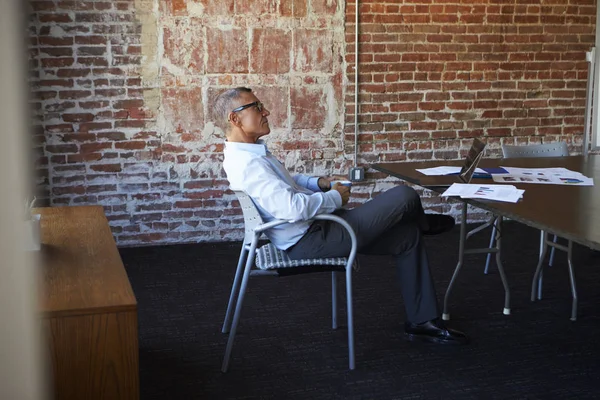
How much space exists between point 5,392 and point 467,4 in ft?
18.4

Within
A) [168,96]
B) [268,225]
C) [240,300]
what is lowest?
[240,300]

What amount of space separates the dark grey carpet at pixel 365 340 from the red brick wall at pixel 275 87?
2.63 ft

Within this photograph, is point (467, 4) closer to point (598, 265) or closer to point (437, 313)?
point (598, 265)

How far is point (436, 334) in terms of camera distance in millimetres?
3289

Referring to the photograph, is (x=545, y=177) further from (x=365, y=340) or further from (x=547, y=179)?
(x=365, y=340)

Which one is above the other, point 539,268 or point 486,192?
point 486,192

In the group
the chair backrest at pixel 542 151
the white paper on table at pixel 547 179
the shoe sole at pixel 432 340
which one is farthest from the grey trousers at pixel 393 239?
the chair backrest at pixel 542 151

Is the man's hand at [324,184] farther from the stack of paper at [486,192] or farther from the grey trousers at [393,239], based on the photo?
the stack of paper at [486,192]

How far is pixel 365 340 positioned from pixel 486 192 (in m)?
0.92

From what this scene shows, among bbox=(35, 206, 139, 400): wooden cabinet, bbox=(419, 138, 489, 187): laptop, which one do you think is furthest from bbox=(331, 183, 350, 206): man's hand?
bbox=(35, 206, 139, 400): wooden cabinet

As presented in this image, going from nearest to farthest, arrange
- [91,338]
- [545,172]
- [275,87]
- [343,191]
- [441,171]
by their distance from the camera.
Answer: [91,338] < [343,191] < [545,172] < [441,171] < [275,87]

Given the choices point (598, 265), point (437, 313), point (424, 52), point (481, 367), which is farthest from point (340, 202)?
point (424, 52)

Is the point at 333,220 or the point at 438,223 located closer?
the point at 333,220

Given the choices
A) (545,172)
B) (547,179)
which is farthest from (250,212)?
(545,172)
